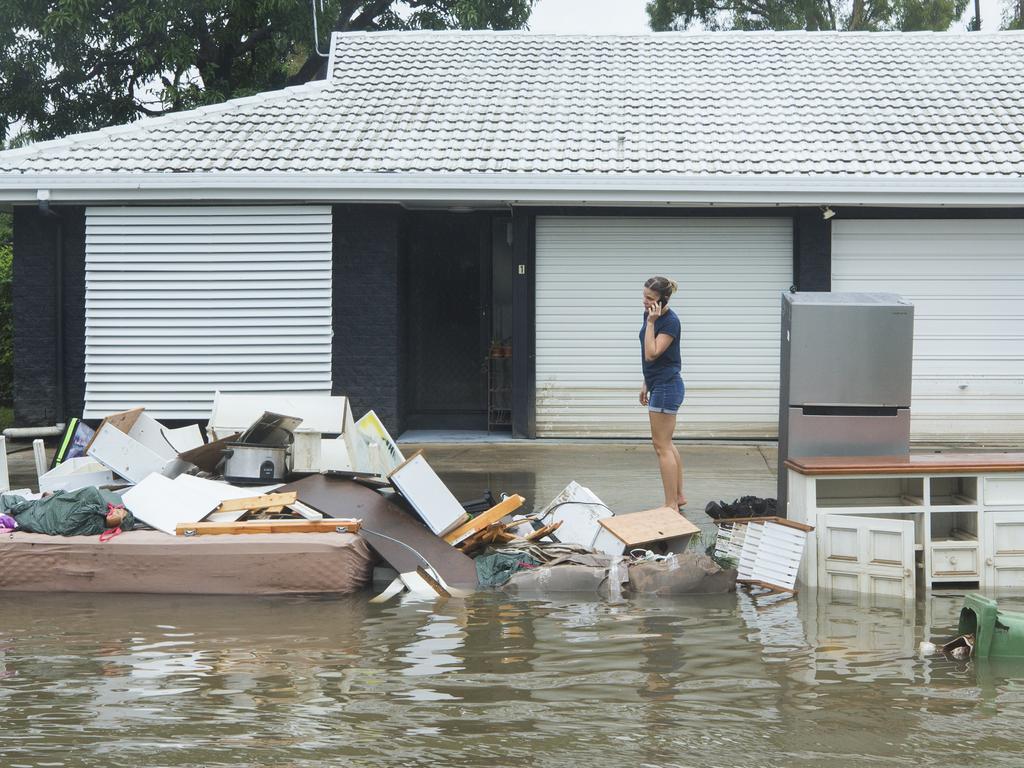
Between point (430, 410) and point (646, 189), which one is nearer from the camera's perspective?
point (646, 189)

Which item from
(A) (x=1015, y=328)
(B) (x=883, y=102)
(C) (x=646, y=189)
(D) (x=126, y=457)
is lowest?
(D) (x=126, y=457)

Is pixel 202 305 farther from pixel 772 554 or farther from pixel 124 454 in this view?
pixel 772 554

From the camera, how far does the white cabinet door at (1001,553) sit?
7.45 m

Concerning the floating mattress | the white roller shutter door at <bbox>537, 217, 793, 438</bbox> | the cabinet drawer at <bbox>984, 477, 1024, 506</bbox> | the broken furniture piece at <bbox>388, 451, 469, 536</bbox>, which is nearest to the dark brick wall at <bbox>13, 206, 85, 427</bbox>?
the white roller shutter door at <bbox>537, 217, 793, 438</bbox>

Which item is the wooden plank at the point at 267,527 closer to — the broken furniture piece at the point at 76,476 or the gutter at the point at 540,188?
the broken furniture piece at the point at 76,476

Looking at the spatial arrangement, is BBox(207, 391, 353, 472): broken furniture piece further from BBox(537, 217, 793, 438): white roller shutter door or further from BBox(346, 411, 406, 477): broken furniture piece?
BBox(537, 217, 793, 438): white roller shutter door

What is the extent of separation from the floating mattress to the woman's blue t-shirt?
277cm

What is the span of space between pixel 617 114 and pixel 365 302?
13.5 ft

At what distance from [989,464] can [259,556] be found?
4500 mm

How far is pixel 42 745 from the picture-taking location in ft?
15.4

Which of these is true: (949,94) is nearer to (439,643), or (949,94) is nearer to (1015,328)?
(1015,328)

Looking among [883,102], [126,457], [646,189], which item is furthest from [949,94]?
[126,457]

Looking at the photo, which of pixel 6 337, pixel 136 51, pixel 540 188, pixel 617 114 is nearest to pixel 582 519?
pixel 540 188

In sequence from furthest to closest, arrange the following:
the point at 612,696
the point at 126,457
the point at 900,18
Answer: the point at 900,18 < the point at 126,457 < the point at 612,696
